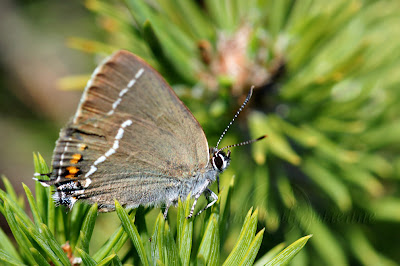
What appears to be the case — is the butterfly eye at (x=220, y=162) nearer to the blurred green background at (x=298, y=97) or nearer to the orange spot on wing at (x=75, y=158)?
the blurred green background at (x=298, y=97)

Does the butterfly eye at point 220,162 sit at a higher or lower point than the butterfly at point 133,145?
lower

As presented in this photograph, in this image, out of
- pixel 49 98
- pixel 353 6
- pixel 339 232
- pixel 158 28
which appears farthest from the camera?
pixel 49 98

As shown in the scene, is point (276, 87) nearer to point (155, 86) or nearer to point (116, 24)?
point (155, 86)

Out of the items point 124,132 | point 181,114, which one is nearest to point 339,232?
point 181,114

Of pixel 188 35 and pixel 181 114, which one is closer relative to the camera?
pixel 181 114

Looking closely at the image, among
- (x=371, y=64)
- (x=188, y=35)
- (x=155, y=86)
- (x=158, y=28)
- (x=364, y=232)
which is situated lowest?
(x=364, y=232)

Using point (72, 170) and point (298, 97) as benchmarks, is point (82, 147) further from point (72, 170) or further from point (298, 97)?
point (298, 97)

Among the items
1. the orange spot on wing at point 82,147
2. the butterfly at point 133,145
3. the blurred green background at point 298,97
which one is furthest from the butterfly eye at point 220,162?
the orange spot on wing at point 82,147
